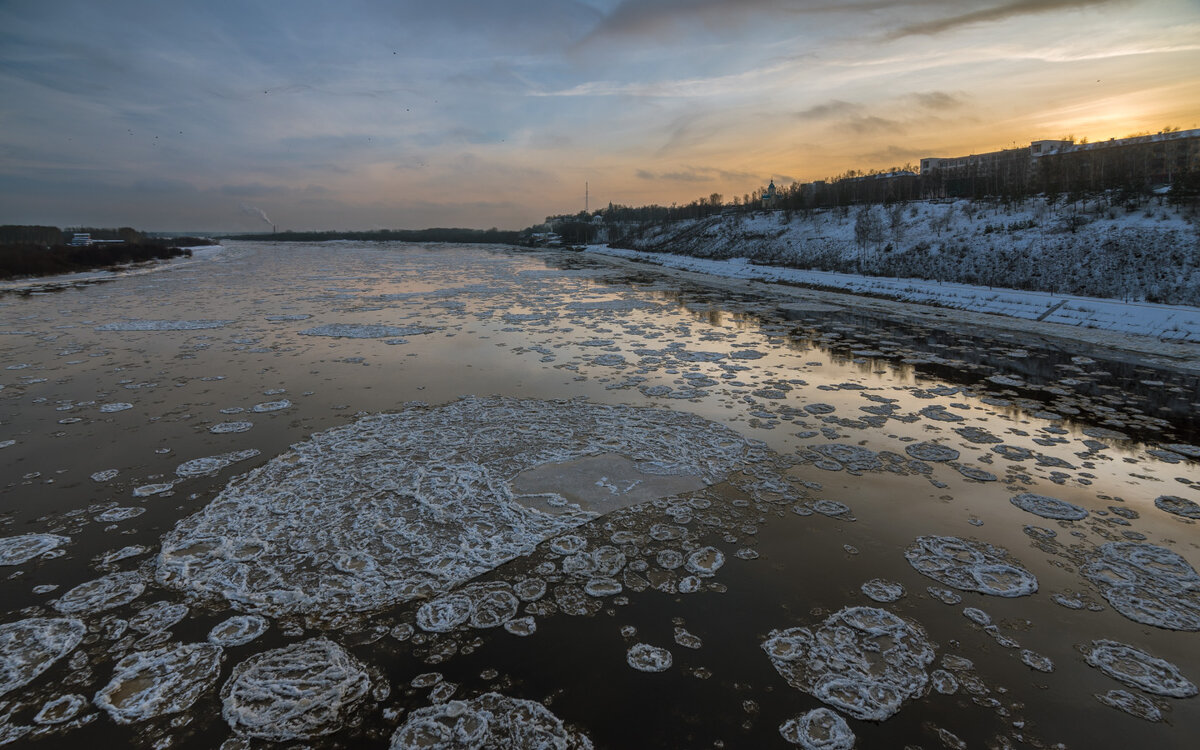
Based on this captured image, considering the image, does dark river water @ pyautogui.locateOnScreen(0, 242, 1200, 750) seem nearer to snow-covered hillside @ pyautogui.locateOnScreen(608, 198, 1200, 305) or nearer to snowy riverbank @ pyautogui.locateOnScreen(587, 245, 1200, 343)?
snowy riverbank @ pyautogui.locateOnScreen(587, 245, 1200, 343)

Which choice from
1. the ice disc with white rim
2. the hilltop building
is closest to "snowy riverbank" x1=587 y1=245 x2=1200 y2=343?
the hilltop building

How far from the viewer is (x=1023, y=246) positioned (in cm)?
2398

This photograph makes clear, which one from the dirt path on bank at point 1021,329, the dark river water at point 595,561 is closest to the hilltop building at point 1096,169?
the dirt path on bank at point 1021,329

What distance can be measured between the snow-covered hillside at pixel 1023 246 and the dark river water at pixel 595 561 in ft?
41.7

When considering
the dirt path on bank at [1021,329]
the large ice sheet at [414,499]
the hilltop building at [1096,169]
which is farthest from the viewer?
the hilltop building at [1096,169]

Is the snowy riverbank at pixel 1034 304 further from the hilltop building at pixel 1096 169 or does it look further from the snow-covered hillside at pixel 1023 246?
the hilltop building at pixel 1096 169

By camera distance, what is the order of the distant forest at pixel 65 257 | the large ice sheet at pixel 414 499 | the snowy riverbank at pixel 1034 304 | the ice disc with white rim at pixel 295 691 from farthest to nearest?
1. the distant forest at pixel 65 257
2. the snowy riverbank at pixel 1034 304
3. the large ice sheet at pixel 414 499
4. the ice disc with white rim at pixel 295 691

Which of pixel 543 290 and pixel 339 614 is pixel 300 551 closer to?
pixel 339 614

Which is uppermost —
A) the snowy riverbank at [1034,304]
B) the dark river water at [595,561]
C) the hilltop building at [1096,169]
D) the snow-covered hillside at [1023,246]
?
the hilltop building at [1096,169]

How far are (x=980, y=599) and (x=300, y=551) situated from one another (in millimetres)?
5386

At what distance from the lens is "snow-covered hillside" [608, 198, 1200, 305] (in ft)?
61.5

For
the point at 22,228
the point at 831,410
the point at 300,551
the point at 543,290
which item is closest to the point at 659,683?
the point at 300,551

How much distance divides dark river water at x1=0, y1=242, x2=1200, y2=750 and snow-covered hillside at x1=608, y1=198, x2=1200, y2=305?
41.7ft

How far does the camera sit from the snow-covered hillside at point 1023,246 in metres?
18.7
